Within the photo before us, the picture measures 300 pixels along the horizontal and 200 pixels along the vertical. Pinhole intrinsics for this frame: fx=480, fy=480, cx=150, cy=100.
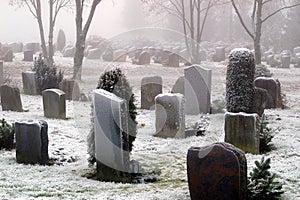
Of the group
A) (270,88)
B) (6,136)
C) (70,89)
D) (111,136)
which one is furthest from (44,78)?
(111,136)

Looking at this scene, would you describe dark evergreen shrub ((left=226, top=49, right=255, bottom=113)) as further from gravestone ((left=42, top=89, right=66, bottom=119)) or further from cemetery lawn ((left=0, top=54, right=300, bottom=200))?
gravestone ((left=42, top=89, right=66, bottom=119))

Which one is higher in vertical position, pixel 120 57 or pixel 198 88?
pixel 120 57

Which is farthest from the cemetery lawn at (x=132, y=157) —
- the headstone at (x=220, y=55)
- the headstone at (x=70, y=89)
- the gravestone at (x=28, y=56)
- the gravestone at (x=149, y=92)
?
the headstone at (x=220, y=55)

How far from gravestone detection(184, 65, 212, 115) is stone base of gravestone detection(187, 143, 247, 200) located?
734 cm

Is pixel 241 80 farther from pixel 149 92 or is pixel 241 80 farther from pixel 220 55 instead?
pixel 220 55

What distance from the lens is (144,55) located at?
92.7 ft

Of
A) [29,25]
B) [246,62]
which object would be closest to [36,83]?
[246,62]

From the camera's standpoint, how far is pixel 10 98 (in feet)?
41.5

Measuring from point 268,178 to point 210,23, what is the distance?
151 ft

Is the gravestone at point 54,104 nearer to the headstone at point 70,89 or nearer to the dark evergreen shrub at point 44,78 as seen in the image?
the headstone at point 70,89

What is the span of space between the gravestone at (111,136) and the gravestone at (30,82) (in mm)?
9853

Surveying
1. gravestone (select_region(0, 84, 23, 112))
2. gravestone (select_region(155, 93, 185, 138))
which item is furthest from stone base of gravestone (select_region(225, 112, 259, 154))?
gravestone (select_region(0, 84, 23, 112))

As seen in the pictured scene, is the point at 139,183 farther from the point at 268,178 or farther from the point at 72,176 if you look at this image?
the point at 268,178

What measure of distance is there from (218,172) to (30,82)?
39.3 ft
